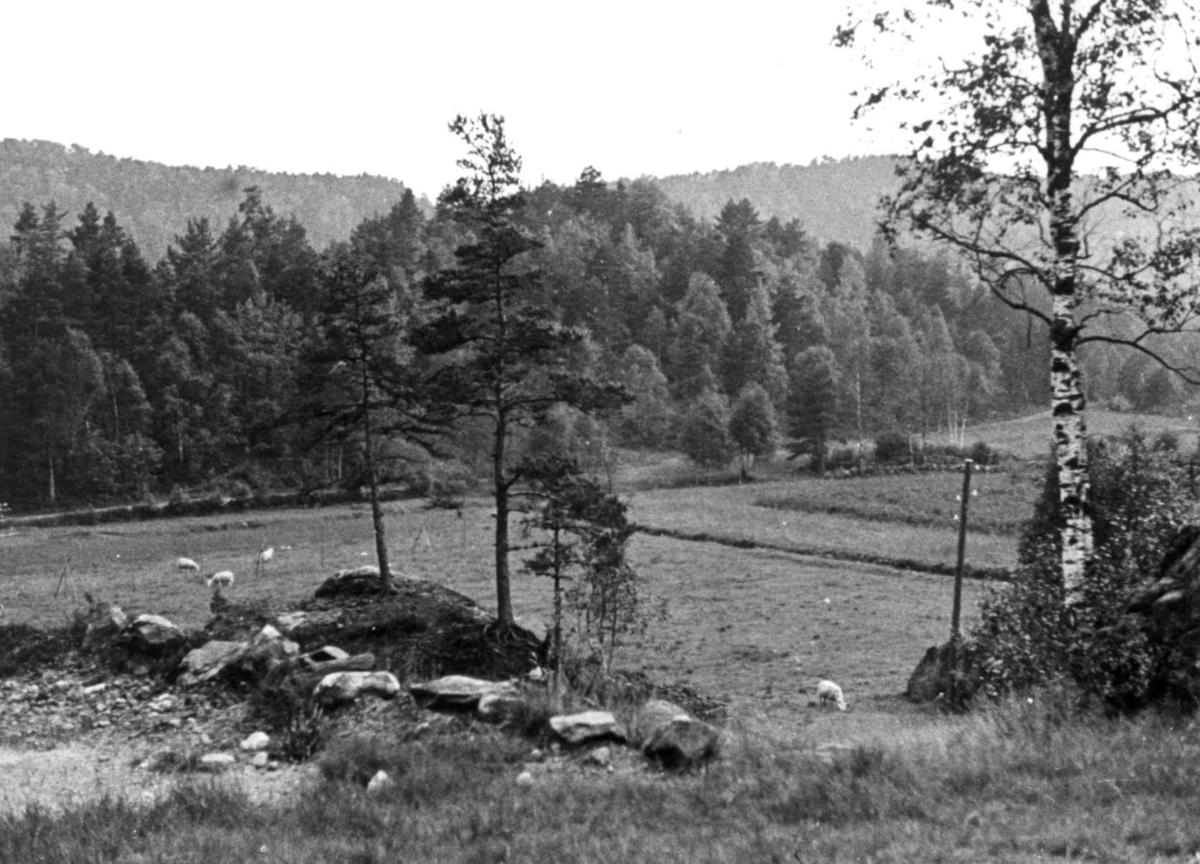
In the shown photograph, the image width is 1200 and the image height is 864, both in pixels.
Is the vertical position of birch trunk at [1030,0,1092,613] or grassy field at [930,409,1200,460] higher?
birch trunk at [1030,0,1092,613]

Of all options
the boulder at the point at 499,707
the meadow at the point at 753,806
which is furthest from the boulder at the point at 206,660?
the meadow at the point at 753,806

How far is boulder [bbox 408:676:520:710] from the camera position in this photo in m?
13.8

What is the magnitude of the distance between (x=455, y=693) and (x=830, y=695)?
13869 millimetres

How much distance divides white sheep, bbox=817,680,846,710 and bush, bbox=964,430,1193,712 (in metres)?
3.50

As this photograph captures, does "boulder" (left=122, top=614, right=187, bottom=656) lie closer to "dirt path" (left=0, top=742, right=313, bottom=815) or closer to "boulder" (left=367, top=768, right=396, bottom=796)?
"dirt path" (left=0, top=742, right=313, bottom=815)

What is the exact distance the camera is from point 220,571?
141 feet

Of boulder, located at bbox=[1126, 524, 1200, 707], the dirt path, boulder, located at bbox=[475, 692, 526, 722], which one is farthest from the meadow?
the dirt path

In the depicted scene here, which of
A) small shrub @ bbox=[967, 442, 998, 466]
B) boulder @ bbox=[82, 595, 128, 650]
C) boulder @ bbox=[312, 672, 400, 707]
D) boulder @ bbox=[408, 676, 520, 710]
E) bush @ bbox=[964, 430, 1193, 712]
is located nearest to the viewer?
bush @ bbox=[964, 430, 1193, 712]

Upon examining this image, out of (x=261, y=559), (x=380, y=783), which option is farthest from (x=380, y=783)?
(x=261, y=559)

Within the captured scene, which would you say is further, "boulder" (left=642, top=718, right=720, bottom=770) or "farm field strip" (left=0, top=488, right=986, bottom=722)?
"farm field strip" (left=0, top=488, right=986, bottom=722)

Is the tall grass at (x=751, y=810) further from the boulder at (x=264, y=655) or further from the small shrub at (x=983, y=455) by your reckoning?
the small shrub at (x=983, y=455)

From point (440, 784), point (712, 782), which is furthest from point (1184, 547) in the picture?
point (440, 784)

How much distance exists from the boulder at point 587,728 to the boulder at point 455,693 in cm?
146

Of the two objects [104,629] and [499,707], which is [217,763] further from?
[104,629]
